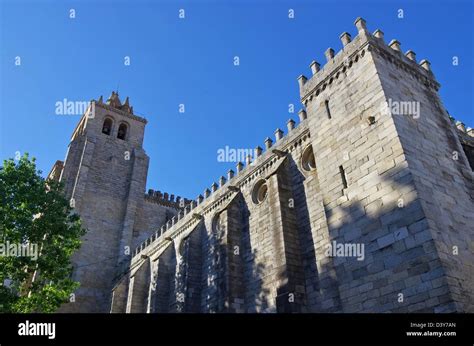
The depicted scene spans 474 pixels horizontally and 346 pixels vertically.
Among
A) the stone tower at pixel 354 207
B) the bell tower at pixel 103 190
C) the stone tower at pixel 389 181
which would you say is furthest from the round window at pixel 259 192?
the bell tower at pixel 103 190

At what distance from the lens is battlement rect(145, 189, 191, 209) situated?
37.3 m

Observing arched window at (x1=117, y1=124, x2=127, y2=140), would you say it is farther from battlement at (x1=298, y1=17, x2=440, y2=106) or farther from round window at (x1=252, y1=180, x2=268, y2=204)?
battlement at (x1=298, y1=17, x2=440, y2=106)

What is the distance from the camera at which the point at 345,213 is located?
11.5m

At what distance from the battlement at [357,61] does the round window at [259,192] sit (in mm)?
5277

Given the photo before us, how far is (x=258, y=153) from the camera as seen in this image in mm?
19984

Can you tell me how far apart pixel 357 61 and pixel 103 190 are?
26882 mm

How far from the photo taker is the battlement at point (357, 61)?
13172 millimetres

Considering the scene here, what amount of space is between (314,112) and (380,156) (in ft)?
13.8

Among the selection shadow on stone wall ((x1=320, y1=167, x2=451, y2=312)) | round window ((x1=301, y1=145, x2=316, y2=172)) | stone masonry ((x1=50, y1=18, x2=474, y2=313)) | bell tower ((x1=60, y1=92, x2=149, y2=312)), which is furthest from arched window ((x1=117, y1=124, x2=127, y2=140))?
shadow on stone wall ((x1=320, y1=167, x2=451, y2=312))

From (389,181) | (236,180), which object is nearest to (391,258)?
(389,181)

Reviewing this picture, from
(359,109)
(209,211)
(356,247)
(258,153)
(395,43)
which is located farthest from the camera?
(209,211)

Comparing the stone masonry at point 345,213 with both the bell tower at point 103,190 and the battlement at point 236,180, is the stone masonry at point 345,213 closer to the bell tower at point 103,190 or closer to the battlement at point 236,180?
the battlement at point 236,180
